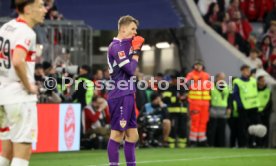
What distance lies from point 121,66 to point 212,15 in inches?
593

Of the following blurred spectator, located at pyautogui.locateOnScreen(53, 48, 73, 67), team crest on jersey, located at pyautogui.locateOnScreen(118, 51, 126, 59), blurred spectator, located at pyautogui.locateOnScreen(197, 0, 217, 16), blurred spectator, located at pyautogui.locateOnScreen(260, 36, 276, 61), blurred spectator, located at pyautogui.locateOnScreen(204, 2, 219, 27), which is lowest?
team crest on jersey, located at pyautogui.locateOnScreen(118, 51, 126, 59)

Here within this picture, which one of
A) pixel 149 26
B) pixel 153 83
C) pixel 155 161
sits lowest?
pixel 155 161

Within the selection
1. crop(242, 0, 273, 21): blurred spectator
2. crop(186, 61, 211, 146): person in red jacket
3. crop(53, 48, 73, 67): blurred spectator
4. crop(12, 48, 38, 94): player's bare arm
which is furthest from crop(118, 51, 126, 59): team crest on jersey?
crop(242, 0, 273, 21): blurred spectator

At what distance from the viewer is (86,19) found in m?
25.1

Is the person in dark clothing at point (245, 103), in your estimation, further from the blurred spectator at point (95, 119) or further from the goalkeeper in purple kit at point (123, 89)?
the goalkeeper in purple kit at point (123, 89)

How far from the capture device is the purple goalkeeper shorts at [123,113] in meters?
12.0

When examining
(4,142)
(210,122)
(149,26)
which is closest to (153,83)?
(210,122)

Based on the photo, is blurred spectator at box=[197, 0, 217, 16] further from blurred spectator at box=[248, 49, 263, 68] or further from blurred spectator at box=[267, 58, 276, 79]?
Answer: blurred spectator at box=[267, 58, 276, 79]

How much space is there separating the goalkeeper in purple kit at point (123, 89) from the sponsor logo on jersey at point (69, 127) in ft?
24.1

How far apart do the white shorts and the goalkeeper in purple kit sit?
3.11 meters

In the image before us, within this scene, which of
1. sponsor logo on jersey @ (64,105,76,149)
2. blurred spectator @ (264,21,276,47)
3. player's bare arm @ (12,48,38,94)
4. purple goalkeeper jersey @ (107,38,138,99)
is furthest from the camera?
blurred spectator @ (264,21,276,47)

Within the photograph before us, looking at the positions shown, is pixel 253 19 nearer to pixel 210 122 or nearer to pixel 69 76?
pixel 210 122

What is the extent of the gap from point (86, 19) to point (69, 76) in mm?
4595

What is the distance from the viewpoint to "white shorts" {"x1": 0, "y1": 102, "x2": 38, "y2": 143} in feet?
28.8
